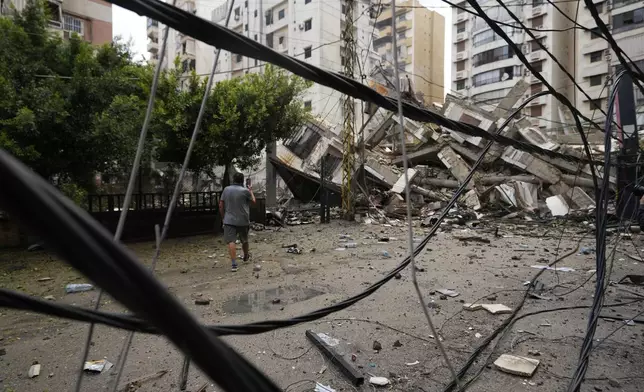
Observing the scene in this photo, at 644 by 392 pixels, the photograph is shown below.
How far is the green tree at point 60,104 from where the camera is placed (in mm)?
6391

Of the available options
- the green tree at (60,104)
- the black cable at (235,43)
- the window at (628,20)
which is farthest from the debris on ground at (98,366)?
the window at (628,20)

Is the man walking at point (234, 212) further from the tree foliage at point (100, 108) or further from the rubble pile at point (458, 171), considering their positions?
the rubble pile at point (458, 171)

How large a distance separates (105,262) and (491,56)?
40.9 metres

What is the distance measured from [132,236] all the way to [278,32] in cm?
3179

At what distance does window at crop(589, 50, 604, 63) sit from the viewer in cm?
2754

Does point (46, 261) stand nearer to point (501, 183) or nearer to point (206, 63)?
point (501, 183)

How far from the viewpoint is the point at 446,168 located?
19.9 meters

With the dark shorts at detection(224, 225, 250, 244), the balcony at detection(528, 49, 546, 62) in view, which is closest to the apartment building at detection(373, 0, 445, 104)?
the balcony at detection(528, 49, 546, 62)

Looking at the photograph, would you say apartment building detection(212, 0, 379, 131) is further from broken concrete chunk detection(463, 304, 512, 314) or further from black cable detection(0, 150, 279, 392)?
black cable detection(0, 150, 279, 392)

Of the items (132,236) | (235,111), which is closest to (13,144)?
(132,236)

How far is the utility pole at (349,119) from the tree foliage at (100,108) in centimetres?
208

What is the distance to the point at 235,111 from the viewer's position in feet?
30.2

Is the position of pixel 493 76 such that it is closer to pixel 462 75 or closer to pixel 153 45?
pixel 462 75

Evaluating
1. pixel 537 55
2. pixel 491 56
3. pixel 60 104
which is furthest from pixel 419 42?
pixel 60 104
